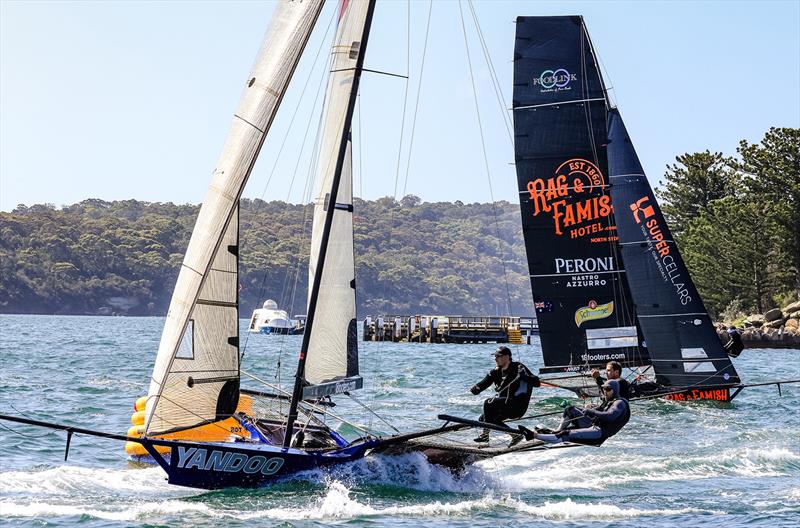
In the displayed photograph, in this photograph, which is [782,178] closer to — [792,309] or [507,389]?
[792,309]

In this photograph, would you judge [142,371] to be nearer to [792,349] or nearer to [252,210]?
[792,349]

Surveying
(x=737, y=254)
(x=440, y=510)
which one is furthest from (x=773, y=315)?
(x=440, y=510)

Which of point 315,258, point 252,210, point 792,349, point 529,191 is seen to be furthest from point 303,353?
point 252,210

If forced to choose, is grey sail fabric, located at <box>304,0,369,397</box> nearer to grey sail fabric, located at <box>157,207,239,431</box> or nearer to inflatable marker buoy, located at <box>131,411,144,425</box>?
grey sail fabric, located at <box>157,207,239,431</box>

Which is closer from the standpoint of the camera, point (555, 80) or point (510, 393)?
point (510, 393)

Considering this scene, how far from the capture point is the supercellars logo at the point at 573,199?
25328 mm

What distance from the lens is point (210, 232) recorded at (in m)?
14.3

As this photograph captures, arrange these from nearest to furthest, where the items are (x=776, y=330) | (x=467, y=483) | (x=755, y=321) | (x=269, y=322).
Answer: (x=467, y=483), (x=776, y=330), (x=755, y=321), (x=269, y=322)

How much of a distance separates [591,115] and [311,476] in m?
13.5

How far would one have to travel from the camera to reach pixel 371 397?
2980 centimetres

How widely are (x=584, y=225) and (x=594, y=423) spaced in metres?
11.7

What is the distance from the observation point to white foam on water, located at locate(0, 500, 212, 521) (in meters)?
13.4

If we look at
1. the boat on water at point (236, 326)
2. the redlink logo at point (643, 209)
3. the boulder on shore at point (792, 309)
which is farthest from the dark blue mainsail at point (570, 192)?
the boulder on shore at point (792, 309)

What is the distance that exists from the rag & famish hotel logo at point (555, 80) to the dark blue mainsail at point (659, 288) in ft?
4.07
